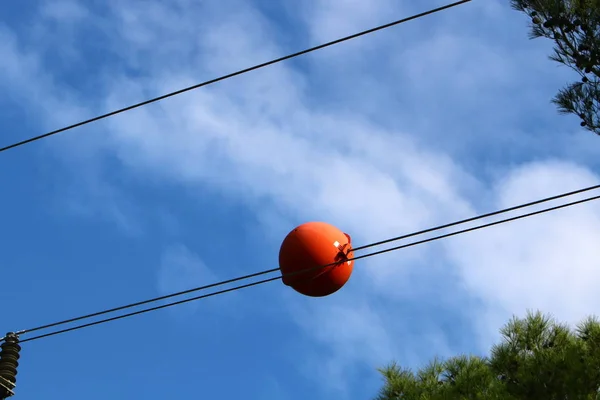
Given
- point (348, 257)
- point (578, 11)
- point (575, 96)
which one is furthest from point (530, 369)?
point (348, 257)

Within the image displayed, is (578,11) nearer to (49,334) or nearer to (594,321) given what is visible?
(594,321)

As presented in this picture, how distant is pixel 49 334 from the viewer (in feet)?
25.5

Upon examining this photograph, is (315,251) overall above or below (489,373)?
below

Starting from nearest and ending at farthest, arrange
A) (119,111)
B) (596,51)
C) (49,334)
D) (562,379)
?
(119,111)
(49,334)
(596,51)
(562,379)

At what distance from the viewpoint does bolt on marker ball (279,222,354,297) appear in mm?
7336

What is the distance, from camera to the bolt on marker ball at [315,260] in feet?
24.1

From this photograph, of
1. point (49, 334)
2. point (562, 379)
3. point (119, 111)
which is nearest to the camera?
point (119, 111)

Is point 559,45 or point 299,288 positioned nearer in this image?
point 299,288

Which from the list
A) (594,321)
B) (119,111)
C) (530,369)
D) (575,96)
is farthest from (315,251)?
(594,321)

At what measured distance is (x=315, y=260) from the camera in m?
7.33

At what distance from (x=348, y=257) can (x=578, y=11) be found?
5401mm

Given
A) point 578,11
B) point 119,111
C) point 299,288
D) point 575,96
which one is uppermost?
point 578,11

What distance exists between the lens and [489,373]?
43.1 feet

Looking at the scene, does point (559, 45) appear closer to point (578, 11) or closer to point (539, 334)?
point (578, 11)
